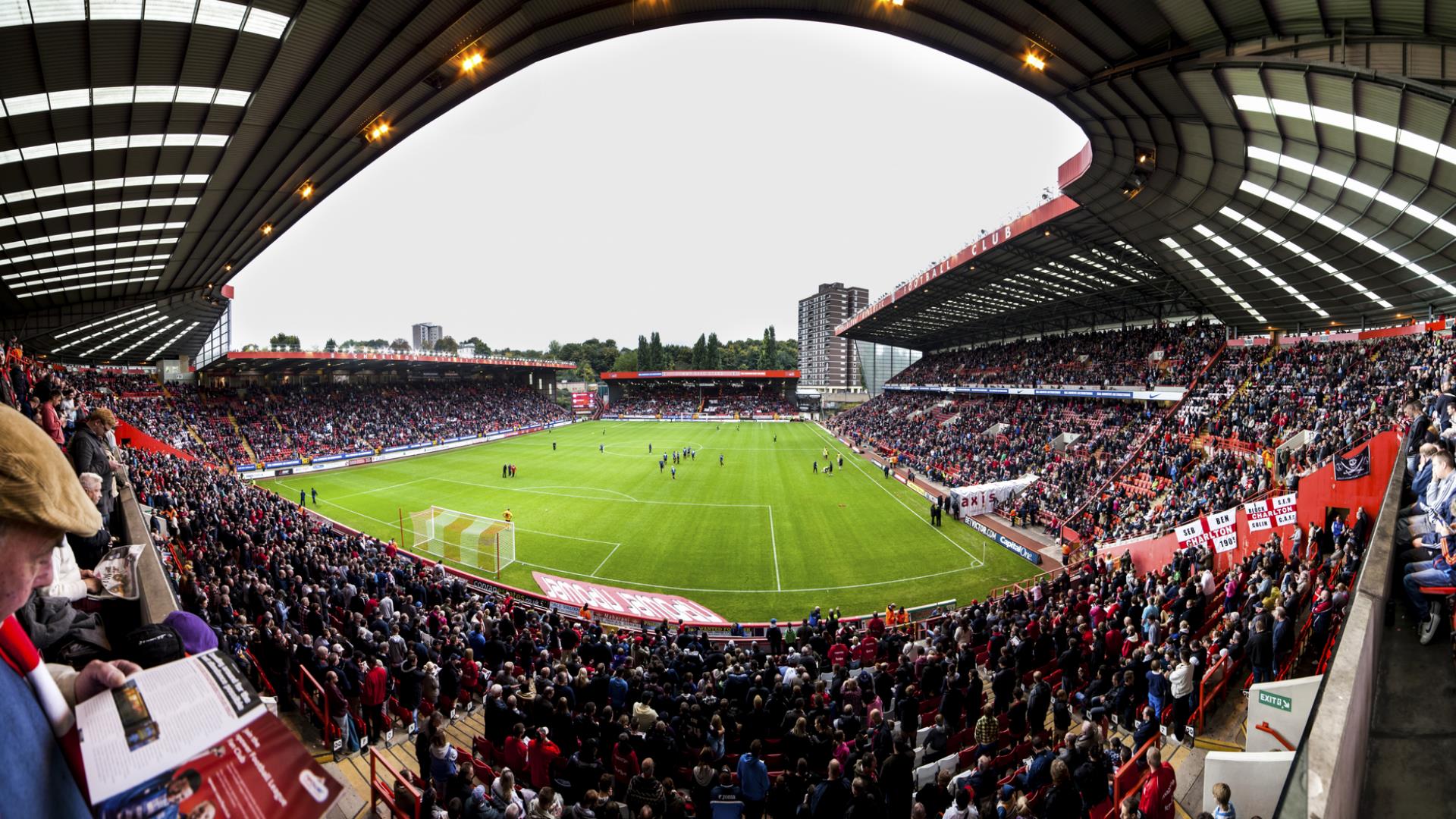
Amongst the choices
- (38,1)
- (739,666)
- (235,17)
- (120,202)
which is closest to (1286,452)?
(739,666)

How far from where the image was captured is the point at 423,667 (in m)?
9.53

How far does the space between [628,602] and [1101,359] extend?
3677 centimetres

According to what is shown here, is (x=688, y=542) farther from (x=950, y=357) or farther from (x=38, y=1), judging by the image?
(x=950, y=357)

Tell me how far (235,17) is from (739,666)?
13100 mm

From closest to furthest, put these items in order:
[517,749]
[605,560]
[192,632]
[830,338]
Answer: [192,632] → [517,749] → [605,560] → [830,338]

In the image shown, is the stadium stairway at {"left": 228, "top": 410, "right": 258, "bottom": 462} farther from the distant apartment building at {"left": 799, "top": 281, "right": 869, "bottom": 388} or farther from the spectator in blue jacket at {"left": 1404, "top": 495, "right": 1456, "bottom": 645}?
the distant apartment building at {"left": 799, "top": 281, "right": 869, "bottom": 388}

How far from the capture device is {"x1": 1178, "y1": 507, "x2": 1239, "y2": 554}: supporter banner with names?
14555 millimetres

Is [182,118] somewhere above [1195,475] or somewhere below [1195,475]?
above

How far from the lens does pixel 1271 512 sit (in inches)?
538

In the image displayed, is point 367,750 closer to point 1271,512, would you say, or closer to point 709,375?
point 1271,512

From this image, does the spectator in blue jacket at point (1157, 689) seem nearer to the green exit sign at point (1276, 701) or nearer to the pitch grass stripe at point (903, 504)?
the green exit sign at point (1276, 701)

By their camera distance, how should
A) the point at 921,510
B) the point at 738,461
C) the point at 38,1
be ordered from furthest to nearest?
the point at 738,461
the point at 921,510
the point at 38,1

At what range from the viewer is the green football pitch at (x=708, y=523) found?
19734 mm

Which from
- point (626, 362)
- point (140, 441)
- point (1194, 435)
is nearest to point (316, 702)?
point (1194, 435)
